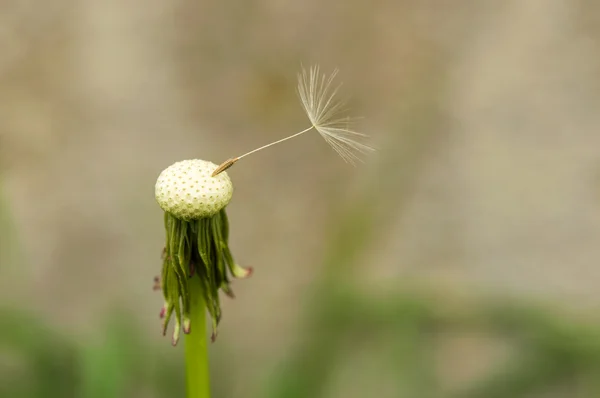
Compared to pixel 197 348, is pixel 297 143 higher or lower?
higher

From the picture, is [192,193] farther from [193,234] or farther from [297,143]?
[297,143]

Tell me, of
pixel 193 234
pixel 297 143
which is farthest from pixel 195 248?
pixel 297 143

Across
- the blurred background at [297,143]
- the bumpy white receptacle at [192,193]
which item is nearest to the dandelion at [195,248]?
the bumpy white receptacle at [192,193]

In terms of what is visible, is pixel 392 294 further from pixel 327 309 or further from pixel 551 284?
pixel 551 284

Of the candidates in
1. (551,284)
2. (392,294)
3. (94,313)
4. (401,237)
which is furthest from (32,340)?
(551,284)

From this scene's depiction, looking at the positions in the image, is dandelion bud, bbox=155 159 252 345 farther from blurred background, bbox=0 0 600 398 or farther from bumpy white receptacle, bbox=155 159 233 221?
blurred background, bbox=0 0 600 398

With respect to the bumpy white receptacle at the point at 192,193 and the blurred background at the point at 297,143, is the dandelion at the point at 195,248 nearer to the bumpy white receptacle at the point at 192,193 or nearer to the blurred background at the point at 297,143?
the bumpy white receptacle at the point at 192,193

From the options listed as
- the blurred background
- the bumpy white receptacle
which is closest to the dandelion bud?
the bumpy white receptacle
